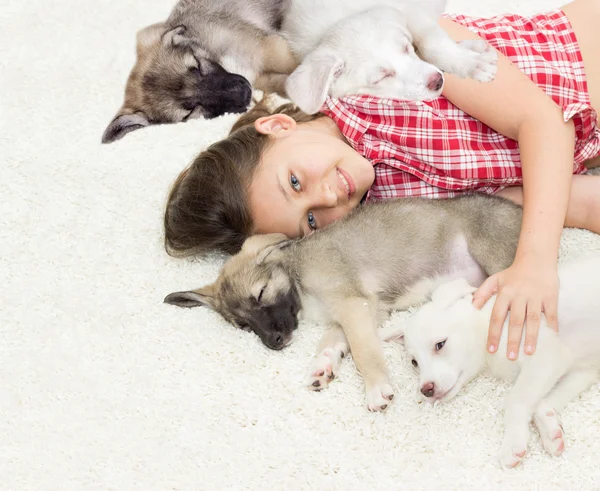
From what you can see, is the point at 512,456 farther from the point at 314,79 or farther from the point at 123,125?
the point at 123,125

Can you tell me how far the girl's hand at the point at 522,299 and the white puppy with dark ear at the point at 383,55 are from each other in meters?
0.47

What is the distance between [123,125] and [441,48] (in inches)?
40.1

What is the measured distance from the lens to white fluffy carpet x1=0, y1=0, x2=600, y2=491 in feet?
4.30

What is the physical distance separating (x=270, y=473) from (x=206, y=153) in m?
0.93

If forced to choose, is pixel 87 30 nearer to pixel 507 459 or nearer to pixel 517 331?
pixel 517 331

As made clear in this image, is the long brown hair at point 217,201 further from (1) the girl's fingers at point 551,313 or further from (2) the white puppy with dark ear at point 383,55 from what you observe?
(1) the girl's fingers at point 551,313

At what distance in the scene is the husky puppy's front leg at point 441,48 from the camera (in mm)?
1522

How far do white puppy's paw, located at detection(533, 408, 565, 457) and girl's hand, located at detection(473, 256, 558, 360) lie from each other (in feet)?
0.42

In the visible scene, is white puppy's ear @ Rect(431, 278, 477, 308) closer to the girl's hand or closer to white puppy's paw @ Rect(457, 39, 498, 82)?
the girl's hand

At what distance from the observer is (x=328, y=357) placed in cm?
151

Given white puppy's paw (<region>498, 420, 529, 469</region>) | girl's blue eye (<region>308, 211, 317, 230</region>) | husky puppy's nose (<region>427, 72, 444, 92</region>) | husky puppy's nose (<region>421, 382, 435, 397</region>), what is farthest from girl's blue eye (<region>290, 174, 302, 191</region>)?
white puppy's paw (<region>498, 420, 529, 469</region>)

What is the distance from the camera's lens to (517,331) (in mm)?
1354

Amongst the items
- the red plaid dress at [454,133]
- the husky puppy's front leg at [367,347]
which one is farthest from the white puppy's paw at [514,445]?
the red plaid dress at [454,133]

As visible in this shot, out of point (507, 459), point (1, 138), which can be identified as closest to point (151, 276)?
point (1, 138)
